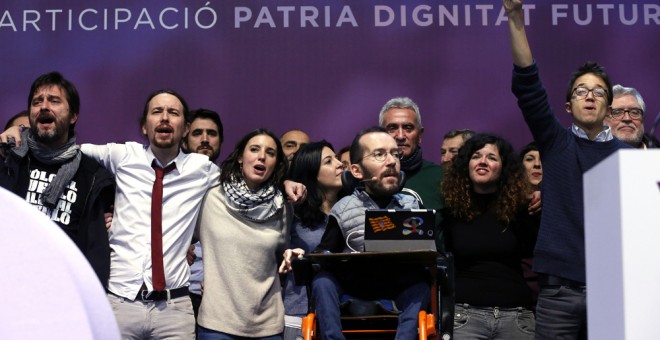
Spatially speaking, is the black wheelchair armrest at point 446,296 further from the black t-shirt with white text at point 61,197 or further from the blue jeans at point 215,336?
the black t-shirt with white text at point 61,197

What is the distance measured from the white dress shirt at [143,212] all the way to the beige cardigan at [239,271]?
11 cm

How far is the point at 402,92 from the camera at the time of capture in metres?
5.93

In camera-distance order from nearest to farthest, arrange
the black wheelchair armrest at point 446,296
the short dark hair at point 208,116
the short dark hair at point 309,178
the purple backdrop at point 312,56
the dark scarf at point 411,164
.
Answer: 1. the black wheelchair armrest at point 446,296
2. the short dark hair at point 309,178
3. the dark scarf at point 411,164
4. the short dark hair at point 208,116
5. the purple backdrop at point 312,56

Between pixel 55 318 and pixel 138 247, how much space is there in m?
3.05

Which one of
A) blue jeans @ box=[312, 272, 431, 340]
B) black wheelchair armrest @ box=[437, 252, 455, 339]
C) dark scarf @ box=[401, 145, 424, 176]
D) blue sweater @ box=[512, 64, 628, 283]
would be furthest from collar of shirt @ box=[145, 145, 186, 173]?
blue sweater @ box=[512, 64, 628, 283]

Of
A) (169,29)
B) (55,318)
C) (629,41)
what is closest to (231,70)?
(169,29)

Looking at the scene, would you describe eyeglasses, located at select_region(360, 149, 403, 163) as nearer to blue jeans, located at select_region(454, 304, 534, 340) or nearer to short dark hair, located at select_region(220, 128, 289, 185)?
short dark hair, located at select_region(220, 128, 289, 185)

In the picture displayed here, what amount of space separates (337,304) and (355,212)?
0.50 meters

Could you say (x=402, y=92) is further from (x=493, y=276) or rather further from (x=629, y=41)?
(x=493, y=276)

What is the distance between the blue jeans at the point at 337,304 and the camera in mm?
3674

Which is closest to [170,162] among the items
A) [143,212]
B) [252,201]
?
[143,212]

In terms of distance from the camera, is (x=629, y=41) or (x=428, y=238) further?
(x=629, y=41)

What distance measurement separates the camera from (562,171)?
13.1 ft

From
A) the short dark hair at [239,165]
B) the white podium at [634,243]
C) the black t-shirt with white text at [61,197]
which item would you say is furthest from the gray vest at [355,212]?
the white podium at [634,243]
